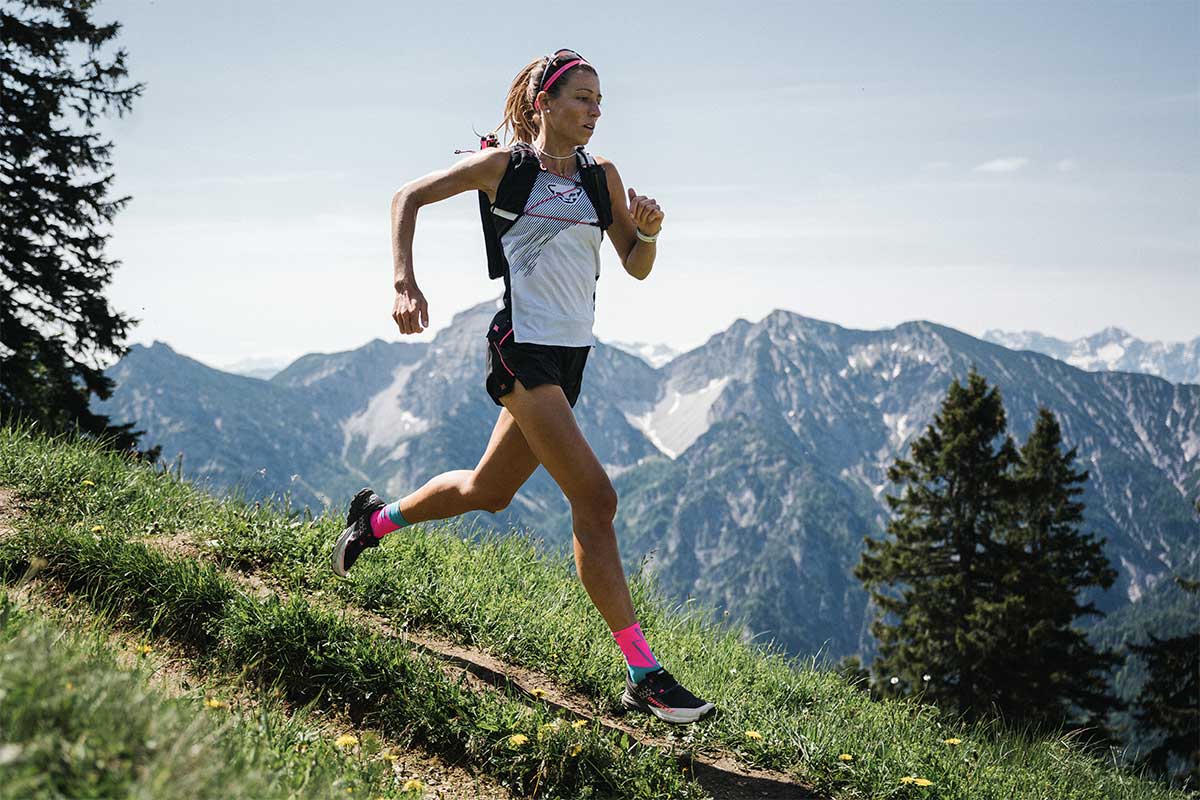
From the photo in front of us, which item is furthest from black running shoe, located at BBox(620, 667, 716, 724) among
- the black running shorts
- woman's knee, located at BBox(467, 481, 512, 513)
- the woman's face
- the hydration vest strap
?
the woman's face

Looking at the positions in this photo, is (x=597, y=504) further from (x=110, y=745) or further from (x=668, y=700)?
(x=110, y=745)

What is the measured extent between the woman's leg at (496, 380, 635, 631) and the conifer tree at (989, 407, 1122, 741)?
70.4 feet

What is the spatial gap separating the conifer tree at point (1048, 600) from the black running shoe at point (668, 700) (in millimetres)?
21218

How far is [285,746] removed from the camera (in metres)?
2.88

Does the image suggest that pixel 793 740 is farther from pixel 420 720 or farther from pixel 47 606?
pixel 47 606

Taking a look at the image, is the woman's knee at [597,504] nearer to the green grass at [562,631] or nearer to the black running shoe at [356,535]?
the green grass at [562,631]

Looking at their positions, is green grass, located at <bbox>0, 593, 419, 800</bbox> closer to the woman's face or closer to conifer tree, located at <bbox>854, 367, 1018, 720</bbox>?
the woman's face

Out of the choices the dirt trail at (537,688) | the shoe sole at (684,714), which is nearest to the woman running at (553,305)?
the shoe sole at (684,714)

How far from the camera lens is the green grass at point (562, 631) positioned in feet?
12.8

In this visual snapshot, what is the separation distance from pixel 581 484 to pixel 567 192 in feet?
4.67

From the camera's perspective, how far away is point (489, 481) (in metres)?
4.33

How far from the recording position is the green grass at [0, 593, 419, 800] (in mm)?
1757

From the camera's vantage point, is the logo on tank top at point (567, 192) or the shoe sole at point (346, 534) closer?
the logo on tank top at point (567, 192)

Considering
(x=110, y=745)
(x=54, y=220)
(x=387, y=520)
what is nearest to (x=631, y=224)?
(x=387, y=520)
